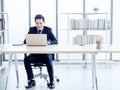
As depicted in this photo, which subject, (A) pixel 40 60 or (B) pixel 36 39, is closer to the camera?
(B) pixel 36 39

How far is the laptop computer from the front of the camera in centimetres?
403

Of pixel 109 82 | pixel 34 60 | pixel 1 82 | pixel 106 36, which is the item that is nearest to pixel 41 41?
pixel 34 60

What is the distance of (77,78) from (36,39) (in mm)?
1505

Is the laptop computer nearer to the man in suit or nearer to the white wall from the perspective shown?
the man in suit

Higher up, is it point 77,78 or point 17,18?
point 17,18

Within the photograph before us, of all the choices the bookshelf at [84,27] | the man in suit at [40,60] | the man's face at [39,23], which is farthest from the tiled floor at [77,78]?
the man's face at [39,23]

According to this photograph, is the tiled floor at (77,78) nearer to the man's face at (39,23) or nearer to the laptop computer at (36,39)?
the laptop computer at (36,39)

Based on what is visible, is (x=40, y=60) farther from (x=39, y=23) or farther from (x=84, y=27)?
(x=84, y=27)

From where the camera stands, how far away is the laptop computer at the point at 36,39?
4.03m

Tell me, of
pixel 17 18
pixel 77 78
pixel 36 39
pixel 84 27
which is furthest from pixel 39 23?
pixel 17 18

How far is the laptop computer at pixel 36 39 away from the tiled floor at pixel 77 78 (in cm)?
78

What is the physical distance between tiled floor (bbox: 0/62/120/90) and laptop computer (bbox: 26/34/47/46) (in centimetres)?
78

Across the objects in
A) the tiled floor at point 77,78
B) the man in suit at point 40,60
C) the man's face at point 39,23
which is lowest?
the tiled floor at point 77,78

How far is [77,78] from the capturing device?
5207 mm
